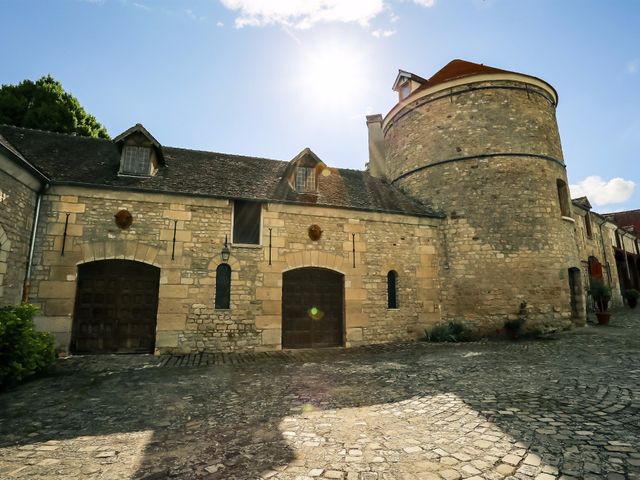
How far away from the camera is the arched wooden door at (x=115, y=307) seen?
9133 mm

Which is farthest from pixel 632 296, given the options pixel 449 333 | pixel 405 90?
pixel 405 90

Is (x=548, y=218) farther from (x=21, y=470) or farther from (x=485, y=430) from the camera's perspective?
(x=21, y=470)

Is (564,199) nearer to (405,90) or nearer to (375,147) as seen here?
(405,90)

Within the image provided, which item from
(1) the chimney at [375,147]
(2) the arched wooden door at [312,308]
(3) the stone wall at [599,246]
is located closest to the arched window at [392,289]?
(2) the arched wooden door at [312,308]

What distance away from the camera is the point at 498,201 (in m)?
12.3

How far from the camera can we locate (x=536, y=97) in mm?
13367

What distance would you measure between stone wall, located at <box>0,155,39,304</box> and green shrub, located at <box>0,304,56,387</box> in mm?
1443

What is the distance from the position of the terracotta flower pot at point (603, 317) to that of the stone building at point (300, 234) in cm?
96

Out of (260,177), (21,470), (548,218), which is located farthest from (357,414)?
(548,218)

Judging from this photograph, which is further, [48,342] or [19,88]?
[19,88]

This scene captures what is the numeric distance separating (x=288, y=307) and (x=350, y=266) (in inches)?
99.7

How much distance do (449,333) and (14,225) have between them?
13.0 m

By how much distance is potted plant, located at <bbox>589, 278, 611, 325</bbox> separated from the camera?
42.5 feet

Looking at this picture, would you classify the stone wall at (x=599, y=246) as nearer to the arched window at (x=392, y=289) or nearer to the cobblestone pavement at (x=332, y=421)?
the arched window at (x=392, y=289)
